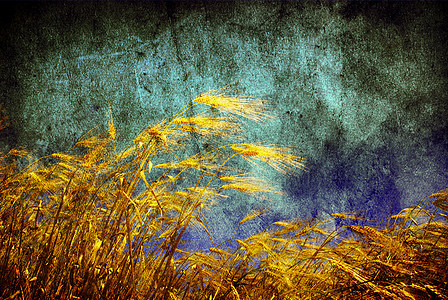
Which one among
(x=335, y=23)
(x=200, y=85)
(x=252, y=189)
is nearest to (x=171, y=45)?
(x=200, y=85)

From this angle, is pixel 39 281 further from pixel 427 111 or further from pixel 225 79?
pixel 427 111

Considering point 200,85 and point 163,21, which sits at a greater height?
point 163,21

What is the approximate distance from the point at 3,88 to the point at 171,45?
5.30ft

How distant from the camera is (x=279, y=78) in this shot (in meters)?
2.70

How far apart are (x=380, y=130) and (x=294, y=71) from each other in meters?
1.07

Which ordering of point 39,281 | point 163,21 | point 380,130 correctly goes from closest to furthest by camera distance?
point 39,281
point 163,21
point 380,130

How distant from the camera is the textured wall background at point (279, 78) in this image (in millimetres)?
2604

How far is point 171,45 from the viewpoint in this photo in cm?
261

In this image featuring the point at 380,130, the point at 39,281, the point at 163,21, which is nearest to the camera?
the point at 39,281

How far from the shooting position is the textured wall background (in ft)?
8.54

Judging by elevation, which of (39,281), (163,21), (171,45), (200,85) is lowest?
(39,281)

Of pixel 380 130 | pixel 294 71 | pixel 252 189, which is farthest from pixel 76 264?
pixel 380 130

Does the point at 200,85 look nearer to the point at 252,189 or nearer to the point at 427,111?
the point at 252,189

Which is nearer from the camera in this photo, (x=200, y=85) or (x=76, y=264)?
(x=76, y=264)
